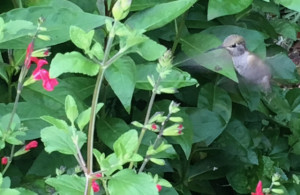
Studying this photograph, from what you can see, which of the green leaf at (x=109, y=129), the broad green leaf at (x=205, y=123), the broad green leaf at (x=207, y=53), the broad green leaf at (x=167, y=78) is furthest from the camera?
the broad green leaf at (x=205, y=123)

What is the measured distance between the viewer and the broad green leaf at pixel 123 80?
102 centimetres

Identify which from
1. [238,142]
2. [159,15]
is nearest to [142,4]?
[159,15]

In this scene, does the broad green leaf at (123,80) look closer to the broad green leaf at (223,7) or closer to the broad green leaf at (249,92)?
the broad green leaf at (223,7)

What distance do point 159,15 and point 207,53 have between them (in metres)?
0.28

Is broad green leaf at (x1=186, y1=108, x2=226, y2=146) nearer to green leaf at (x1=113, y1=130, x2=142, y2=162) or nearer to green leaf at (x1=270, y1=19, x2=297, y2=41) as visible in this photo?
green leaf at (x1=270, y1=19, x2=297, y2=41)

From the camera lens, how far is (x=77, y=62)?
0.69 metres

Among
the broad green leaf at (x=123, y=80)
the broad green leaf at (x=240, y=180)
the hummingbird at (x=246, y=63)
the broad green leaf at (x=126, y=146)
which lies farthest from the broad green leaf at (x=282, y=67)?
the broad green leaf at (x=126, y=146)

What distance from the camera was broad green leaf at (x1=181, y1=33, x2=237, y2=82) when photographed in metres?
1.37

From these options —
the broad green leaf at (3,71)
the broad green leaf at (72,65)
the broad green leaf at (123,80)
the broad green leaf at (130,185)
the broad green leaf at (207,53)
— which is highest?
the broad green leaf at (72,65)

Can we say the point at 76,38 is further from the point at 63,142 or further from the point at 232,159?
the point at 232,159

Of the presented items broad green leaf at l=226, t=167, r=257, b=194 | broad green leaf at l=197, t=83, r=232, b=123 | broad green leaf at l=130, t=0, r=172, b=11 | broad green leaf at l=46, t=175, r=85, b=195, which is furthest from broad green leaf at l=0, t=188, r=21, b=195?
broad green leaf at l=226, t=167, r=257, b=194

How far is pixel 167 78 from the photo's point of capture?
115 cm

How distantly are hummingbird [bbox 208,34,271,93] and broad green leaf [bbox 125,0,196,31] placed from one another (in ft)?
0.93

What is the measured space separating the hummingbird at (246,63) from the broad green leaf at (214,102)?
0.08 meters
